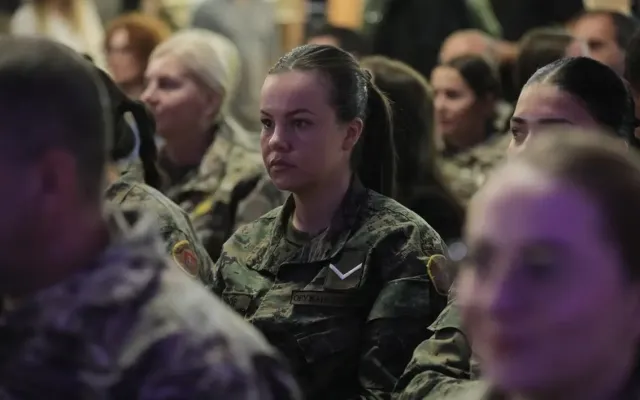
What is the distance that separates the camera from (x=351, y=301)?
2.35m

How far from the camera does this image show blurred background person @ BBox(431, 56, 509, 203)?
432 cm

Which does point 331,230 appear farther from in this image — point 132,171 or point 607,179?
point 607,179

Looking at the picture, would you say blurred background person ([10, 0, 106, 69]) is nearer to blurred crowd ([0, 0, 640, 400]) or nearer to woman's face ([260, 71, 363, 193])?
blurred crowd ([0, 0, 640, 400])

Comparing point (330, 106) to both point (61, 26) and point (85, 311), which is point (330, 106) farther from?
point (61, 26)

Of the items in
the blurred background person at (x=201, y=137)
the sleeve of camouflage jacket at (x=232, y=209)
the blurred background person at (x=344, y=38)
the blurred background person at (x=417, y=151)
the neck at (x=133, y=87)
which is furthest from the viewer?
the blurred background person at (x=344, y=38)

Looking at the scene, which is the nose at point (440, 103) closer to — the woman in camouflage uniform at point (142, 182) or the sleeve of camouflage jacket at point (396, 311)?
the woman in camouflage uniform at point (142, 182)

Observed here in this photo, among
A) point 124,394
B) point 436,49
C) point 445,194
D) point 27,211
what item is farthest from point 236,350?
point 436,49

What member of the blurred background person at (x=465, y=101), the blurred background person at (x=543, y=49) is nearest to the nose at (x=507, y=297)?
the blurred background person at (x=543, y=49)

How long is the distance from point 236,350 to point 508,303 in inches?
13.1

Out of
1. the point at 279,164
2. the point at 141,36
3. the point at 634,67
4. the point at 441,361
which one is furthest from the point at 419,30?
the point at 441,361

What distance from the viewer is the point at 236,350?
145 centimetres

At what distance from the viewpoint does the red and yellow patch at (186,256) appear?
2.49 metres

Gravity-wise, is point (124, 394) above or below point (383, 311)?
above

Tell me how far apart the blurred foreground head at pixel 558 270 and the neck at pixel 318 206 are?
1124mm
